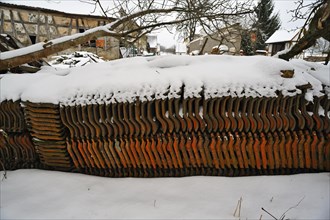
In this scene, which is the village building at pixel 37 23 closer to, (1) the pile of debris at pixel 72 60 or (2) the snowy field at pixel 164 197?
(1) the pile of debris at pixel 72 60

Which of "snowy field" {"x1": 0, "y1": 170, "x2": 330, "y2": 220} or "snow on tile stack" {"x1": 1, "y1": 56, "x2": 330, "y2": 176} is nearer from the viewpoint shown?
"snowy field" {"x1": 0, "y1": 170, "x2": 330, "y2": 220}

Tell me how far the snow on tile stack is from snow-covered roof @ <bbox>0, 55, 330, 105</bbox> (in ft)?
0.04

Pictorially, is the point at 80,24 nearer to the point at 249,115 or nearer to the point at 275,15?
the point at 249,115

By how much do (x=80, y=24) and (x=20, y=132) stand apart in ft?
77.1

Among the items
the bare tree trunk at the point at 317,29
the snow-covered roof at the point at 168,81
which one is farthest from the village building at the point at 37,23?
the snow-covered roof at the point at 168,81

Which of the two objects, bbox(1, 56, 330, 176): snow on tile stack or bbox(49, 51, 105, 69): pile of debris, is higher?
bbox(49, 51, 105, 69): pile of debris

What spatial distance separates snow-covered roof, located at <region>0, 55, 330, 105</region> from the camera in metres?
2.46

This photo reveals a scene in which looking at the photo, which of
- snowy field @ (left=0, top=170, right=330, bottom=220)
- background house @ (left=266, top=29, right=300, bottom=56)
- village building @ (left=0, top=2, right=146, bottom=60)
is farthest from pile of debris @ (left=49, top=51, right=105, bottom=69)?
background house @ (left=266, top=29, right=300, bottom=56)

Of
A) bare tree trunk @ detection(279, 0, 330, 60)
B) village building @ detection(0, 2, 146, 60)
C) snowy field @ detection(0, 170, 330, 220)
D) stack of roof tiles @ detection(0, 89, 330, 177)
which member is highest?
village building @ detection(0, 2, 146, 60)

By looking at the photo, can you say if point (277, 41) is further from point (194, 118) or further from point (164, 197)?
point (164, 197)

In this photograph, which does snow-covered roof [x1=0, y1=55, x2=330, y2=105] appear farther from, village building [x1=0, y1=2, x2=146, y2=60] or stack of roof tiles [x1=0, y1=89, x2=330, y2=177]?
village building [x1=0, y1=2, x2=146, y2=60]

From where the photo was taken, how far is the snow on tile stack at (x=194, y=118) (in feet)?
8.05

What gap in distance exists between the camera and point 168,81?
8.48 ft

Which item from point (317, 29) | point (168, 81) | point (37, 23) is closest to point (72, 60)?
point (168, 81)
